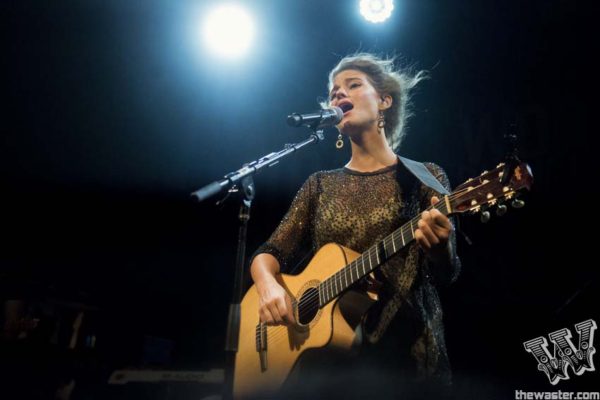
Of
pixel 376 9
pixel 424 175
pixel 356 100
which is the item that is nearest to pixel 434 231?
pixel 424 175

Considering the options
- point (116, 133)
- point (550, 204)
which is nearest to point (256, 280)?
point (550, 204)

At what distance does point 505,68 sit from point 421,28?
0.80 metres

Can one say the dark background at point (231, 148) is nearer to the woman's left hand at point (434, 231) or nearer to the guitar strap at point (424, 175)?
the guitar strap at point (424, 175)

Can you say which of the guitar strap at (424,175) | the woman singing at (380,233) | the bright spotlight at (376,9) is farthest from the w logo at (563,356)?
the bright spotlight at (376,9)

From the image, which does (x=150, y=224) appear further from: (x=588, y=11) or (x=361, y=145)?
(x=588, y=11)

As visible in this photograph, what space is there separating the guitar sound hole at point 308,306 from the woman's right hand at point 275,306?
5cm

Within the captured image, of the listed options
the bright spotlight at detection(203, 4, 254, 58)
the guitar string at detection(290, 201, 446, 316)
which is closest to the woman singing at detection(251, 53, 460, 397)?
the guitar string at detection(290, 201, 446, 316)

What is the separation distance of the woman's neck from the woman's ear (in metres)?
0.17

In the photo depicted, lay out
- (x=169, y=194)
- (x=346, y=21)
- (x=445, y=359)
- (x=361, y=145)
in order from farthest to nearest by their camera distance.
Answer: (x=169, y=194) → (x=346, y=21) → (x=361, y=145) → (x=445, y=359)

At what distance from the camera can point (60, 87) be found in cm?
461

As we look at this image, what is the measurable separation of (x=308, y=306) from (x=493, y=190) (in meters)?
0.95

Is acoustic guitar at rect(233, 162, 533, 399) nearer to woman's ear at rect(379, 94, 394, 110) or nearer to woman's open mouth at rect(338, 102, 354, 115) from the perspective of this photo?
woman's open mouth at rect(338, 102, 354, 115)

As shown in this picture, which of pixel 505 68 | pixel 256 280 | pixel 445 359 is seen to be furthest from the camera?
pixel 505 68

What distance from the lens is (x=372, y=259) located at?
1.97 meters
